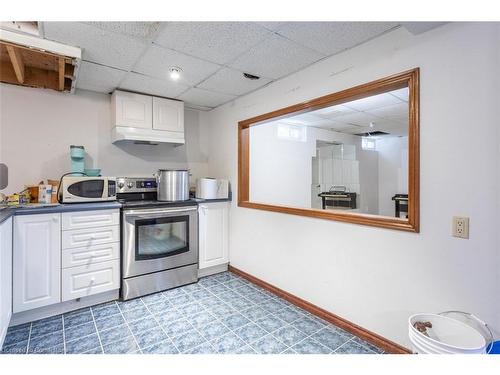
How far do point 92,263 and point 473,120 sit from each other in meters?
3.14

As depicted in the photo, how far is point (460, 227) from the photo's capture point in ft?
5.03

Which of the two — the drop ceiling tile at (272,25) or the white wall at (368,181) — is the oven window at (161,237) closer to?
the drop ceiling tile at (272,25)

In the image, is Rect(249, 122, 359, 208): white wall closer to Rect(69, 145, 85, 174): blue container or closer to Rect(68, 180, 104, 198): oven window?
Rect(68, 180, 104, 198): oven window

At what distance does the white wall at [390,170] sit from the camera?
632 centimetres

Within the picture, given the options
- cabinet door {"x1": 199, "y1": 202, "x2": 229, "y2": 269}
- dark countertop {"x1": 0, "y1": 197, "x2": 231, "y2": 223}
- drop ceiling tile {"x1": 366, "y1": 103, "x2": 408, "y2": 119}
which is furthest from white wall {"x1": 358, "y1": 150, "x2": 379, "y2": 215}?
dark countertop {"x1": 0, "y1": 197, "x2": 231, "y2": 223}

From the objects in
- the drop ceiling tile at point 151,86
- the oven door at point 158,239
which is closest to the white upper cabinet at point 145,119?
the drop ceiling tile at point 151,86

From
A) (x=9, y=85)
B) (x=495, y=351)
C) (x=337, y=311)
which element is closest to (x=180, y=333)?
(x=337, y=311)

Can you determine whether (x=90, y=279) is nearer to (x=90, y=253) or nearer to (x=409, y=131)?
(x=90, y=253)

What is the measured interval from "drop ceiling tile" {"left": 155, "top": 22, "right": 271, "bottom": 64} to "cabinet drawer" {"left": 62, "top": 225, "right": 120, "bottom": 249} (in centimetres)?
178

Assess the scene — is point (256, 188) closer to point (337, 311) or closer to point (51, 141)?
point (337, 311)

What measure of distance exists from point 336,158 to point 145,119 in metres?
3.90

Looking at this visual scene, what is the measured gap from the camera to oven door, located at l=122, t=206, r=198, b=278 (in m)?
2.70

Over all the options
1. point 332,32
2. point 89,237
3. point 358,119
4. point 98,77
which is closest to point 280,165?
point 358,119

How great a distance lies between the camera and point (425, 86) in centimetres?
167
